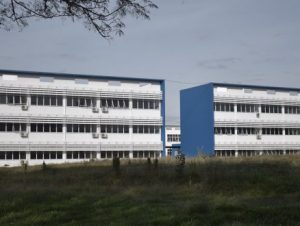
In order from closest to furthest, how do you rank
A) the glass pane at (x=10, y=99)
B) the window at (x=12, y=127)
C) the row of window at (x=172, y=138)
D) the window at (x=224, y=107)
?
the window at (x=12, y=127) < the glass pane at (x=10, y=99) < the window at (x=224, y=107) < the row of window at (x=172, y=138)

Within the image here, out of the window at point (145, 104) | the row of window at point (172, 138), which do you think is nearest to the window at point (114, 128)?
the window at point (145, 104)

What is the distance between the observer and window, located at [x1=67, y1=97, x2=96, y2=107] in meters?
55.8

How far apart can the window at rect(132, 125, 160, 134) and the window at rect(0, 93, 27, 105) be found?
45.7ft

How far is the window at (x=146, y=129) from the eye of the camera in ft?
194

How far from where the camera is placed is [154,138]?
60281 millimetres

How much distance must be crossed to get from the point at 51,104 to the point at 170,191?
132 ft

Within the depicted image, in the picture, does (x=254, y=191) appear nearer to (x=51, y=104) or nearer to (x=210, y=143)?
(x=51, y=104)

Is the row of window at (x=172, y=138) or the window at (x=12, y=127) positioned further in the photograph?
the row of window at (x=172, y=138)

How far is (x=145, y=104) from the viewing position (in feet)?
198

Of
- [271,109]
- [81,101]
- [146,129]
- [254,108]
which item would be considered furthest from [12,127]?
[271,109]

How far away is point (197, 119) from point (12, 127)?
2703 centimetres

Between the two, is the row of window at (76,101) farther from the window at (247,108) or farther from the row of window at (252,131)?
the window at (247,108)

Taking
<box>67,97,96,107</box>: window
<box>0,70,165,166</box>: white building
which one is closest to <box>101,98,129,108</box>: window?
<box>0,70,165,166</box>: white building

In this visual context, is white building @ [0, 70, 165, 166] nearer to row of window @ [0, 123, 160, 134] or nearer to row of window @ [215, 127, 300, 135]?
row of window @ [0, 123, 160, 134]
